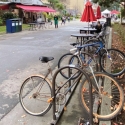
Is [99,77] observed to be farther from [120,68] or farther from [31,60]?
[31,60]

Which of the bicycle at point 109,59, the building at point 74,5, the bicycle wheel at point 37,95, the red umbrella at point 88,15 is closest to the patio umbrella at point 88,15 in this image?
the red umbrella at point 88,15

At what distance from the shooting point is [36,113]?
4.33 m

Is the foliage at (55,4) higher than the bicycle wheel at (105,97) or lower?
higher

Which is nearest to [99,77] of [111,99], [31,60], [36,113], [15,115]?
[111,99]

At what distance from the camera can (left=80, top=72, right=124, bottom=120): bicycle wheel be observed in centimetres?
383

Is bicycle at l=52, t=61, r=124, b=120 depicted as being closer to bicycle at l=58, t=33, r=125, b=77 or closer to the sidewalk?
the sidewalk

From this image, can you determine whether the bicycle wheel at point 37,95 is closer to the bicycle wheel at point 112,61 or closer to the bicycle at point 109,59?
the bicycle at point 109,59

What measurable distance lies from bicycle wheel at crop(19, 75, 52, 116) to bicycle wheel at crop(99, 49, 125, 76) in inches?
94.7

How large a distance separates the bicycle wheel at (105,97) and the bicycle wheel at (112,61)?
2139 millimetres

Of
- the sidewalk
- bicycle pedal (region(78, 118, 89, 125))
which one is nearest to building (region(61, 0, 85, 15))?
the sidewalk

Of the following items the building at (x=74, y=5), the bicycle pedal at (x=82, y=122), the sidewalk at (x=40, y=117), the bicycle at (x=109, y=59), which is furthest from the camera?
the building at (x=74, y=5)

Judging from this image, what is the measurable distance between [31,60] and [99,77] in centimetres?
567

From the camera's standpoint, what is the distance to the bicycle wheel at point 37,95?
13.8 feet

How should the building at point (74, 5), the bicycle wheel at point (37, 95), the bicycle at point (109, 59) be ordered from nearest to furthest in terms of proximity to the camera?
the bicycle wheel at point (37, 95) → the bicycle at point (109, 59) → the building at point (74, 5)
